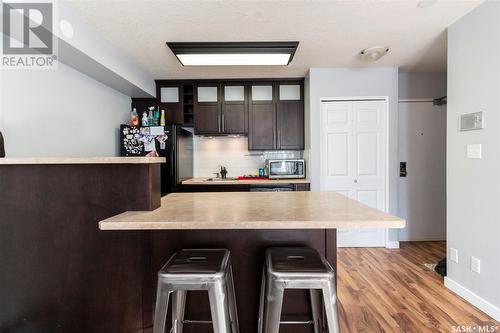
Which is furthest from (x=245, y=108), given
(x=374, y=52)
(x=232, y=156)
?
(x=374, y=52)

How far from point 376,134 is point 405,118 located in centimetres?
64

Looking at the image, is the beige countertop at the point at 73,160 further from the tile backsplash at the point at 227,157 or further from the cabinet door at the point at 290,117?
the tile backsplash at the point at 227,157

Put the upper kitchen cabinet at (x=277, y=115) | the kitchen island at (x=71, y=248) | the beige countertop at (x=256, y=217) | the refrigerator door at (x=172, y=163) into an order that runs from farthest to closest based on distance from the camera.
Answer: the upper kitchen cabinet at (x=277, y=115) → the refrigerator door at (x=172, y=163) → the kitchen island at (x=71, y=248) → the beige countertop at (x=256, y=217)

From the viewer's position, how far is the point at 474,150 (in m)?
2.15

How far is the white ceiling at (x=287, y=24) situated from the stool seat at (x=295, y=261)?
1789 mm

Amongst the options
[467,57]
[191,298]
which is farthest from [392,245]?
[191,298]

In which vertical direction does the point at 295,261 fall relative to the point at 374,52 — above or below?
below

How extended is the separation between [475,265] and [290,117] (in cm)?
258

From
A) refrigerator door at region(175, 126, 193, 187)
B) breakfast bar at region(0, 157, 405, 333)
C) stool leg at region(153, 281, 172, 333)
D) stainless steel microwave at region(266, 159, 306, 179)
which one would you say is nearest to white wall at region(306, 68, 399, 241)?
stainless steel microwave at region(266, 159, 306, 179)

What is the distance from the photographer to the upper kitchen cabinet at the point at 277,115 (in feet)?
12.6

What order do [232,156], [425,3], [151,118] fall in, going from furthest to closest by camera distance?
1. [232,156]
2. [151,118]
3. [425,3]

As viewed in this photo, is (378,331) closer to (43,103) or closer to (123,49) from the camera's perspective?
(43,103)

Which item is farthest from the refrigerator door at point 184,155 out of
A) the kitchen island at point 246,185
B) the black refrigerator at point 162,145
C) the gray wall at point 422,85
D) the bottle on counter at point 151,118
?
the gray wall at point 422,85

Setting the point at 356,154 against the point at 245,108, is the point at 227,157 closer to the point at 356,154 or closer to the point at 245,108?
the point at 245,108
